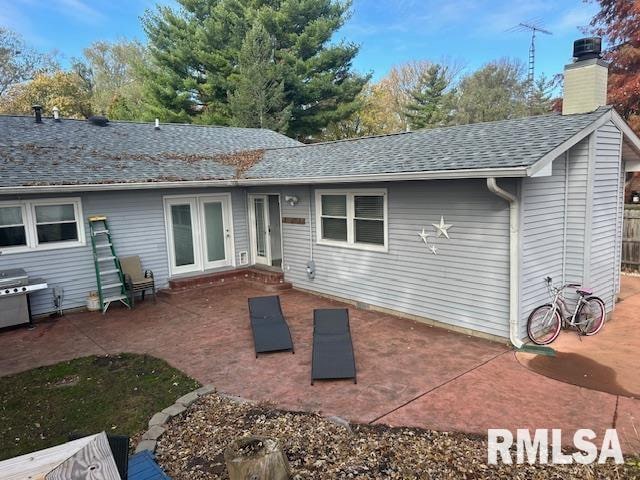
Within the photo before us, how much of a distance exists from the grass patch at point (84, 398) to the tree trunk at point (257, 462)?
6.05 ft

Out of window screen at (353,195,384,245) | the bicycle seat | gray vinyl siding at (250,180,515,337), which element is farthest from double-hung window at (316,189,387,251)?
the bicycle seat

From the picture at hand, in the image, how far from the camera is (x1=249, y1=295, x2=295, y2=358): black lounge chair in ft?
21.4

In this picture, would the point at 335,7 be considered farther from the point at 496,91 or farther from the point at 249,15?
the point at 496,91

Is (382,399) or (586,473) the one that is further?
(382,399)

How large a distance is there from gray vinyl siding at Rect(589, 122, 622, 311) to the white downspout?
1.78m

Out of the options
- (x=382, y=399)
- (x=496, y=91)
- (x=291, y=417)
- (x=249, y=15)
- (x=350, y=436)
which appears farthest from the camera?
(x=496, y=91)

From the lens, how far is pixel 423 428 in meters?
A: 4.38

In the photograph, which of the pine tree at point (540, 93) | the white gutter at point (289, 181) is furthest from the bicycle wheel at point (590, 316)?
the pine tree at point (540, 93)

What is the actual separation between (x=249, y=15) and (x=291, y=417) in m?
22.2

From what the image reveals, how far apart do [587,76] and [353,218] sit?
459 centimetres

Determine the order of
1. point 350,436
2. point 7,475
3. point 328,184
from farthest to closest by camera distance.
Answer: point 328,184, point 350,436, point 7,475

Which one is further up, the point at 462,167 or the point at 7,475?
the point at 462,167

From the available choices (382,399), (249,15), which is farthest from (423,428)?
(249,15)

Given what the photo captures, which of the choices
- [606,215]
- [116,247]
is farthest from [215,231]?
[606,215]
